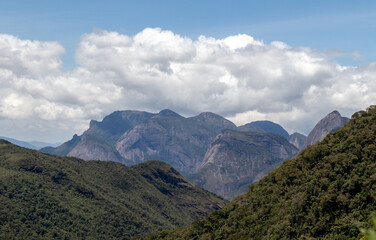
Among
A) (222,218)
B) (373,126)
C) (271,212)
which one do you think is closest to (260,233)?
(271,212)

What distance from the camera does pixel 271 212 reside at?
485 ft

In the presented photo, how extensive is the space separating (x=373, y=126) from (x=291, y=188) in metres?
40.0

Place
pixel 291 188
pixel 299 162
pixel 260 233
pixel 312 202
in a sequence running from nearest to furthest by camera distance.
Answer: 1. pixel 312 202
2. pixel 260 233
3. pixel 291 188
4. pixel 299 162

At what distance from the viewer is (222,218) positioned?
173 m

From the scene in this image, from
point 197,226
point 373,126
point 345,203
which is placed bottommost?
point 197,226

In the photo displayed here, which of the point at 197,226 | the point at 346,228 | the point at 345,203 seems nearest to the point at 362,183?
the point at 345,203

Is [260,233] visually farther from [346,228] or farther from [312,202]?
[346,228]

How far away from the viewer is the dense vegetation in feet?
386

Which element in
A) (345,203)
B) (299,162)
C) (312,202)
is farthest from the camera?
(299,162)

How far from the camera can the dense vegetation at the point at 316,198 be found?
118 meters

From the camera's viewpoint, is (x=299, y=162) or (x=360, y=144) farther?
(x=299, y=162)

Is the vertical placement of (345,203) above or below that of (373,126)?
below

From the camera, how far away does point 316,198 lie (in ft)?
421

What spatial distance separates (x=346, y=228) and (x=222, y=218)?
70.5 meters
